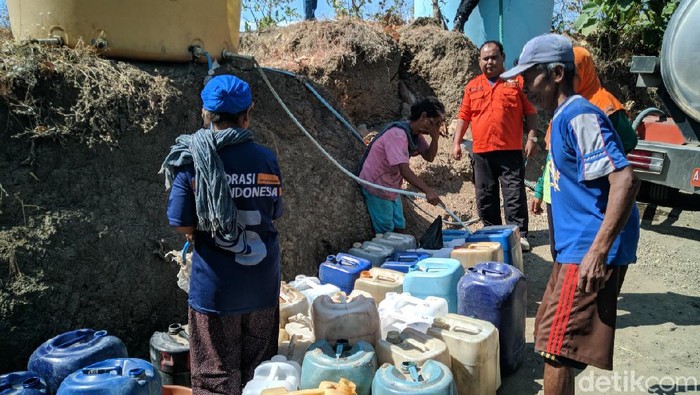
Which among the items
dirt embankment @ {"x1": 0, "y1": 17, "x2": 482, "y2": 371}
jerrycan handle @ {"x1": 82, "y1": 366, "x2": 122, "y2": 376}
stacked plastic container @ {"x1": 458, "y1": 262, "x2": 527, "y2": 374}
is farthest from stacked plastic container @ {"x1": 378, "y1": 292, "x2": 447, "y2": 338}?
jerrycan handle @ {"x1": 82, "y1": 366, "x2": 122, "y2": 376}

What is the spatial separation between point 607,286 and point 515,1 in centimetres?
723

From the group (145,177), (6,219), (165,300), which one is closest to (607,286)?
(165,300)

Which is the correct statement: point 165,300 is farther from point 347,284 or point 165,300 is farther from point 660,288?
point 660,288

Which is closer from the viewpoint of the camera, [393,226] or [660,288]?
[660,288]

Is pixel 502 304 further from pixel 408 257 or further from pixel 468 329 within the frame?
pixel 408 257

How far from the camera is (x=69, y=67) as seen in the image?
12.3 feet

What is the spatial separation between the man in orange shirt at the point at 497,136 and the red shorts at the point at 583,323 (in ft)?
9.94

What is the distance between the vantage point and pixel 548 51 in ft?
8.04

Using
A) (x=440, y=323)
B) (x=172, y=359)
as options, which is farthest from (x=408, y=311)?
(x=172, y=359)

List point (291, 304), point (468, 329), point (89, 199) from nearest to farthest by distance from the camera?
point (468, 329) < point (291, 304) < point (89, 199)

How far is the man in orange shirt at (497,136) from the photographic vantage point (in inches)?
207

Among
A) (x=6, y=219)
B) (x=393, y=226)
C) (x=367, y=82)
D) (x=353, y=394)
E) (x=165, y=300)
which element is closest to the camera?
(x=353, y=394)

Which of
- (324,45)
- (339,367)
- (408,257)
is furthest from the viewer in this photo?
(324,45)

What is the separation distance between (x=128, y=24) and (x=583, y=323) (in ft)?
11.9
